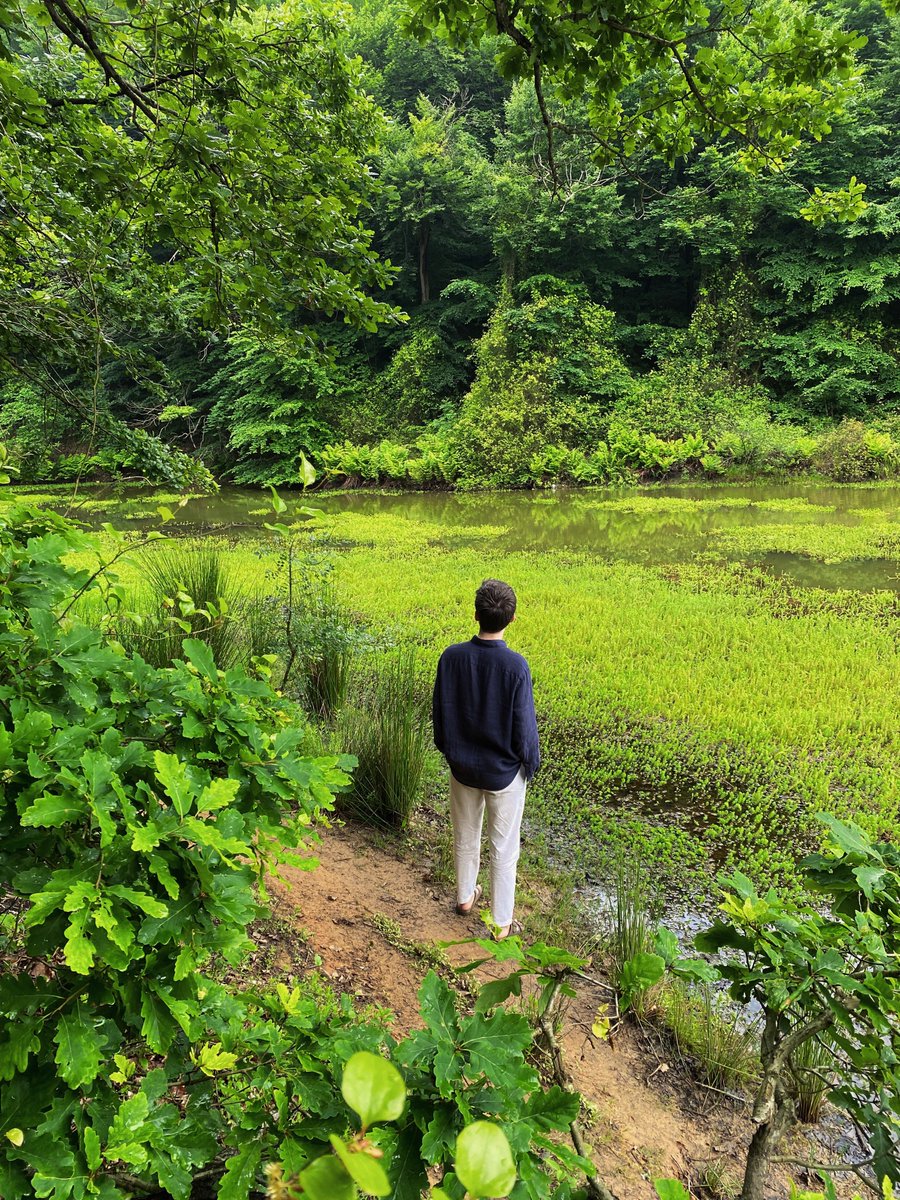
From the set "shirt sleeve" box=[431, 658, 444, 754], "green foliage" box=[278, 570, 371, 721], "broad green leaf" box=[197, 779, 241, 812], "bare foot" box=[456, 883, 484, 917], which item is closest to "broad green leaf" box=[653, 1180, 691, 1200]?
"broad green leaf" box=[197, 779, 241, 812]

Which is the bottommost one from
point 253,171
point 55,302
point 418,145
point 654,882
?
point 654,882

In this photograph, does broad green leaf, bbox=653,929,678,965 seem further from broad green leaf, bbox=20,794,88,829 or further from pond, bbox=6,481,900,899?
pond, bbox=6,481,900,899

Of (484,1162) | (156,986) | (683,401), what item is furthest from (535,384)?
(484,1162)

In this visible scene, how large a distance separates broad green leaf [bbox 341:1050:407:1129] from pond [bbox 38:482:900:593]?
797cm

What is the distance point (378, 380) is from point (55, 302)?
82.9ft

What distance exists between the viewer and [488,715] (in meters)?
2.75

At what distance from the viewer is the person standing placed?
2740 mm

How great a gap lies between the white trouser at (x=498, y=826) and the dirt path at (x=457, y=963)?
0.92 ft

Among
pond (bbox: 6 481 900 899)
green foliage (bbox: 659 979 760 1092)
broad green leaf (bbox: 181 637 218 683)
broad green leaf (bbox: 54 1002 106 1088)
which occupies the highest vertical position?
broad green leaf (bbox: 181 637 218 683)

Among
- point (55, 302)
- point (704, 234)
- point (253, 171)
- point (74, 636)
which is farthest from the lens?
point (704, 234)

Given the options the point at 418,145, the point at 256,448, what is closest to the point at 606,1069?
the point at 256,448

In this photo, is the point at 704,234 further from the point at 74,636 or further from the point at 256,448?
the point at 74,636

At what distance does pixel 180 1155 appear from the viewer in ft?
2.90

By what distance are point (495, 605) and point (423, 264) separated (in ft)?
92.7
